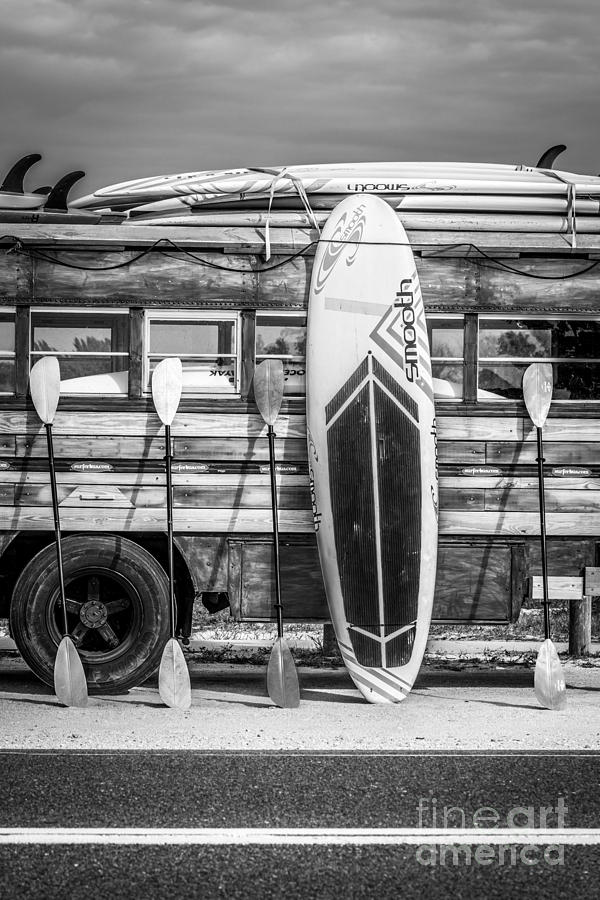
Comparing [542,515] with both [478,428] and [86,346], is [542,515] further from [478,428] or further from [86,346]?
[86,346]

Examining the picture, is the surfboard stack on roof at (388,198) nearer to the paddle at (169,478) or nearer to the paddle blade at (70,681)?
the paddle at (169,478)

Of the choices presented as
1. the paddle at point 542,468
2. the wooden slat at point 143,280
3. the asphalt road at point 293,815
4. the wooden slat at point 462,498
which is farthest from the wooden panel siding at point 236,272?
the asphalt road at point 293,815

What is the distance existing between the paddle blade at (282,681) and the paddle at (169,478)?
1.65ft

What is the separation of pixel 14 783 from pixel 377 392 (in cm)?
339

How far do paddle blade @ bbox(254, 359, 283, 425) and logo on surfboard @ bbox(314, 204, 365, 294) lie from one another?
0.58m

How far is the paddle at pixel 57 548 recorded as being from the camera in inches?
267

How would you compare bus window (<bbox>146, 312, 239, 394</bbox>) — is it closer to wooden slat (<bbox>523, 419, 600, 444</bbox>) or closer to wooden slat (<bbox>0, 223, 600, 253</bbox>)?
wooden slat (<bbox>0, 223, 600, 253</bbox>)

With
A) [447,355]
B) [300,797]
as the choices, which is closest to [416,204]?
[447,355]

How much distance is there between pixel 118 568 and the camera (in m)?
7.18

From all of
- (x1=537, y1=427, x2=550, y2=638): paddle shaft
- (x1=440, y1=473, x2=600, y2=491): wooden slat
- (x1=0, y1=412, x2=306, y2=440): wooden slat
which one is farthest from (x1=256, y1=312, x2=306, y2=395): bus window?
(x1=537, y1=427, x2=550, y2=638): paddle shaft

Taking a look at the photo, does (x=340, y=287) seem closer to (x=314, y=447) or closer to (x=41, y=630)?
(x=314, y=447)

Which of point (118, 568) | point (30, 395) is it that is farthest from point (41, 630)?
point (30, 395)

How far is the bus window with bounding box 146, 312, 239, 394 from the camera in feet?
24.2

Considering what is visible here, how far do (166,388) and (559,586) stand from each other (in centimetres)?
283
